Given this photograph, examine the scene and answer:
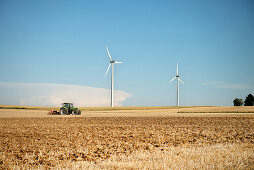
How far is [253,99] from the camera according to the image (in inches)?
4481

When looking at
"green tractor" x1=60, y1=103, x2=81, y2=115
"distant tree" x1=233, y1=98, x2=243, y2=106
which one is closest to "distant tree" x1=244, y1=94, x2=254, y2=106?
"distant tree" x1=233, y1=98, x2=243, y2=106

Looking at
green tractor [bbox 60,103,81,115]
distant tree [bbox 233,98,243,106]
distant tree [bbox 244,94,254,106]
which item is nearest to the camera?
green tractor [bbox 60,103,81,115]

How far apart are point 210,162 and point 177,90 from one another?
87.6 meters

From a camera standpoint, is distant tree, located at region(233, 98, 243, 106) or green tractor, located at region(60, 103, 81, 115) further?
distant tree, located at region(233, 98, 243, 106)

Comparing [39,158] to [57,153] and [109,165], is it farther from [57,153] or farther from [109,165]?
[109,165]

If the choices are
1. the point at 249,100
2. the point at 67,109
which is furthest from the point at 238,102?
the point at 67,109

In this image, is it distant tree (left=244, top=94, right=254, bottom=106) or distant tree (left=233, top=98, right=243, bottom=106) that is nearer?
distant tree (left=244, top=94, right=254, bottom=106)

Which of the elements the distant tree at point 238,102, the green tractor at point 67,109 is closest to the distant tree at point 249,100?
the distant tree at point 238,102

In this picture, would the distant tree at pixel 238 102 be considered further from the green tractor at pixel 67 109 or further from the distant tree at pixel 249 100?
the green tractor at pixel 67 109

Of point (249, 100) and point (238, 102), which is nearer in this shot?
point (249, 100)

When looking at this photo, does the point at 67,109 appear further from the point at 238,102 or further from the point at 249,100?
the point at 238,102

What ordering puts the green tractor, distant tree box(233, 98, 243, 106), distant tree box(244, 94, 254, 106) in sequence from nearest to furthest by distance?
the green tractor → distant tree box(244, 94, 254, 106) → distant tree box(233, 98, 243, 106)

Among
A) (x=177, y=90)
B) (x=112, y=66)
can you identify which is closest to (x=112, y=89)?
(x=112, y=66)

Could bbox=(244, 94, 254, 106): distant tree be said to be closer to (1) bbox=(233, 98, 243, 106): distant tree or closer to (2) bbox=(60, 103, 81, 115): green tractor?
(1) bbox=(233, 98, 243, 106): distant tree
